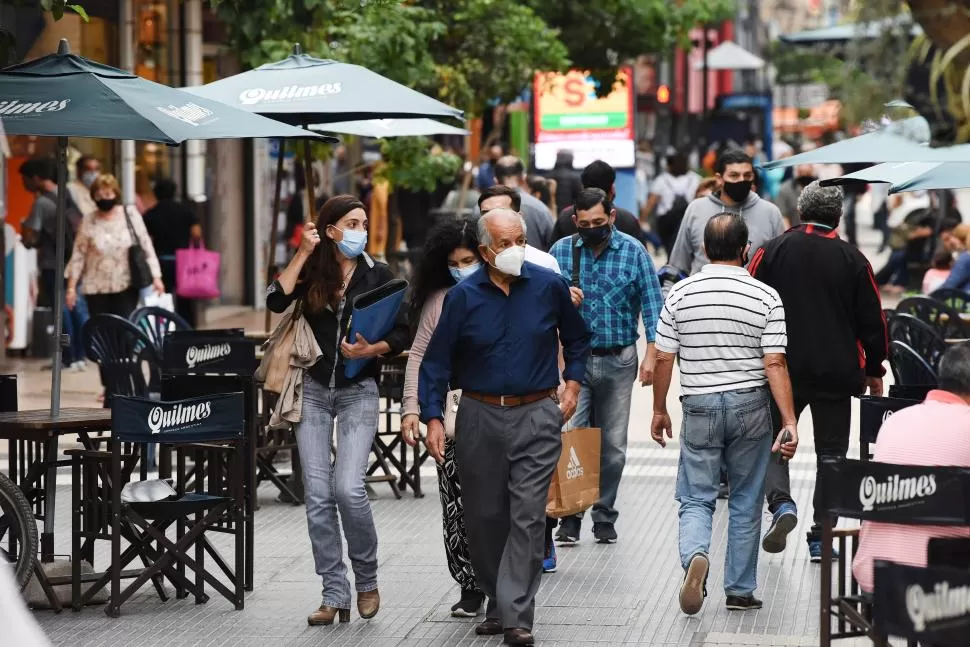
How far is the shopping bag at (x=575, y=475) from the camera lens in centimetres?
823

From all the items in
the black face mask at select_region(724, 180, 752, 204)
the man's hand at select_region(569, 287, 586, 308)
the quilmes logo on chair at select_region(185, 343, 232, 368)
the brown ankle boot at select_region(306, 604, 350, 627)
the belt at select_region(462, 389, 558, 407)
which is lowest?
the brown ankle boot at select_region(306, 604, 350, 627)

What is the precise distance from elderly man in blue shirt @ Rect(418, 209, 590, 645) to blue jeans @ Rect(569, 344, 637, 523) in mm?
2057

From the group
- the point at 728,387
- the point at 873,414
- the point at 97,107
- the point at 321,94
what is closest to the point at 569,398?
the point at 728,387

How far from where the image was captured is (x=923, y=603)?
4.61 metres

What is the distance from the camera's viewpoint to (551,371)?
7383mm

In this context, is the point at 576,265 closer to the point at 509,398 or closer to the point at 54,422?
the point at 509,398

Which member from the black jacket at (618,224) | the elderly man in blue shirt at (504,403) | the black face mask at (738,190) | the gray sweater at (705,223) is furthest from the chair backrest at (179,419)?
the black face mask at (738,190)

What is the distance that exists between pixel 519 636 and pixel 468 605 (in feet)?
2.45

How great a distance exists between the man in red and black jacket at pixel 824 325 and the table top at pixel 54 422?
3246 mm

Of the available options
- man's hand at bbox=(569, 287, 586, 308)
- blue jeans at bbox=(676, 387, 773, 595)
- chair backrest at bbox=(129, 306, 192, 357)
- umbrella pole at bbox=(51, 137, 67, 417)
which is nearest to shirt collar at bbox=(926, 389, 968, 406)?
blue jeans at bbox=(676, 387, 773, 595)

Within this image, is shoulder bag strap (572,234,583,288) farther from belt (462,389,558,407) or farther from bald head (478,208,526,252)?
belt (462,389,558,407)

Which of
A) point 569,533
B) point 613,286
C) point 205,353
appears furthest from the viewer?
point 205,353

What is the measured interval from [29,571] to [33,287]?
35.3 ft

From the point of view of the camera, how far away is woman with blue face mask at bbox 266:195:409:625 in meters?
7.71
